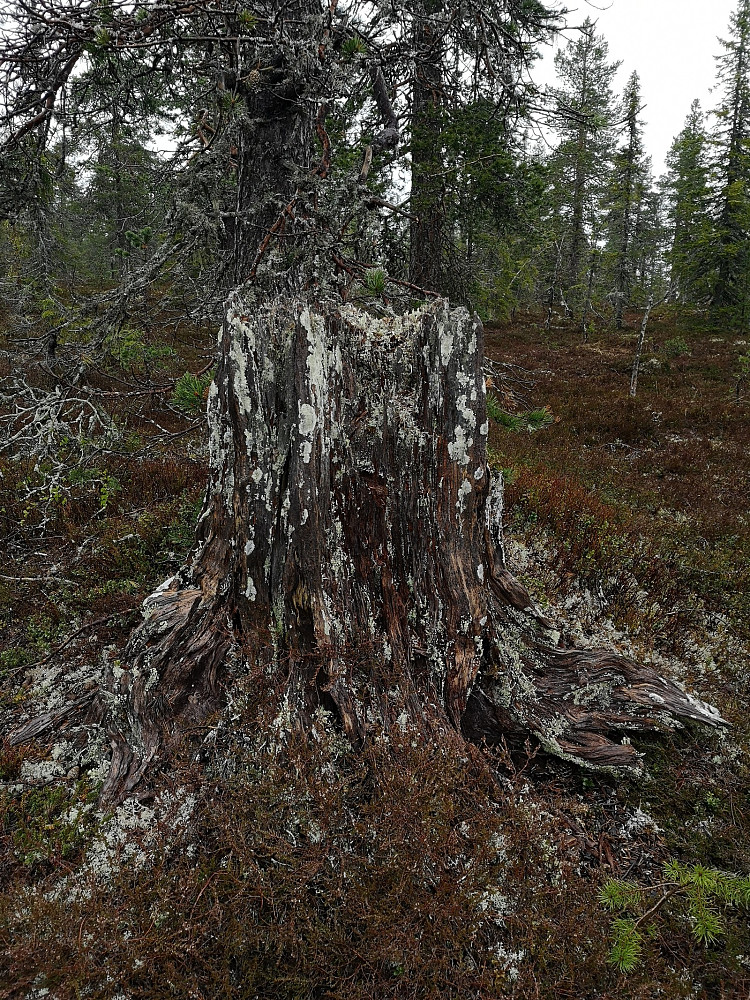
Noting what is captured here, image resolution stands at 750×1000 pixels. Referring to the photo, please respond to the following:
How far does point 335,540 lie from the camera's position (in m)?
2.78

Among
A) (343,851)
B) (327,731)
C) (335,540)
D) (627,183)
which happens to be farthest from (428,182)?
(627,183)

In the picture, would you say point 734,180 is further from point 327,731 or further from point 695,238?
point 327,731

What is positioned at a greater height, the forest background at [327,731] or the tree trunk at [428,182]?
the tree trunk at [428,182]

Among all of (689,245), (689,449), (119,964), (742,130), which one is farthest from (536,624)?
(742,130)

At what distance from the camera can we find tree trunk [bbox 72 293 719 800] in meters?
2.61

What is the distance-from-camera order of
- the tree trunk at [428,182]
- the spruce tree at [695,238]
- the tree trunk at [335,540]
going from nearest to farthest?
the tree trunk at [335,540] → the tree trunk at [428,182] → the spruce tree at [695,238]

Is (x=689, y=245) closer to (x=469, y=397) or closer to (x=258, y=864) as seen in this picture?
(x=469, y=397)

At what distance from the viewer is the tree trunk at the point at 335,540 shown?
261 centimetres

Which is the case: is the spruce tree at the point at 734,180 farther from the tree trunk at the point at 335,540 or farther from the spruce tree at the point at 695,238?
the tree trunk at the point at 335,540

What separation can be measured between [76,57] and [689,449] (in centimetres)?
1128

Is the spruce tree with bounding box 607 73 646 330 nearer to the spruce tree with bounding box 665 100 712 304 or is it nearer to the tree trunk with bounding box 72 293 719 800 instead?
the spruce tree with bounding box 665 100 712 304

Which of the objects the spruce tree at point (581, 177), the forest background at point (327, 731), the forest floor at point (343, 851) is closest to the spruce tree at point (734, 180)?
the spruce tree at point (581, 177)

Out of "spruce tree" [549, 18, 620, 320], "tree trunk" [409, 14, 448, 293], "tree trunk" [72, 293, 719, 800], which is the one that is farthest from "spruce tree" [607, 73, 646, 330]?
"tree trunk" [72, 293, 719, 800]

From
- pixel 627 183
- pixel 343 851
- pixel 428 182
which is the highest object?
pixel 627 183
